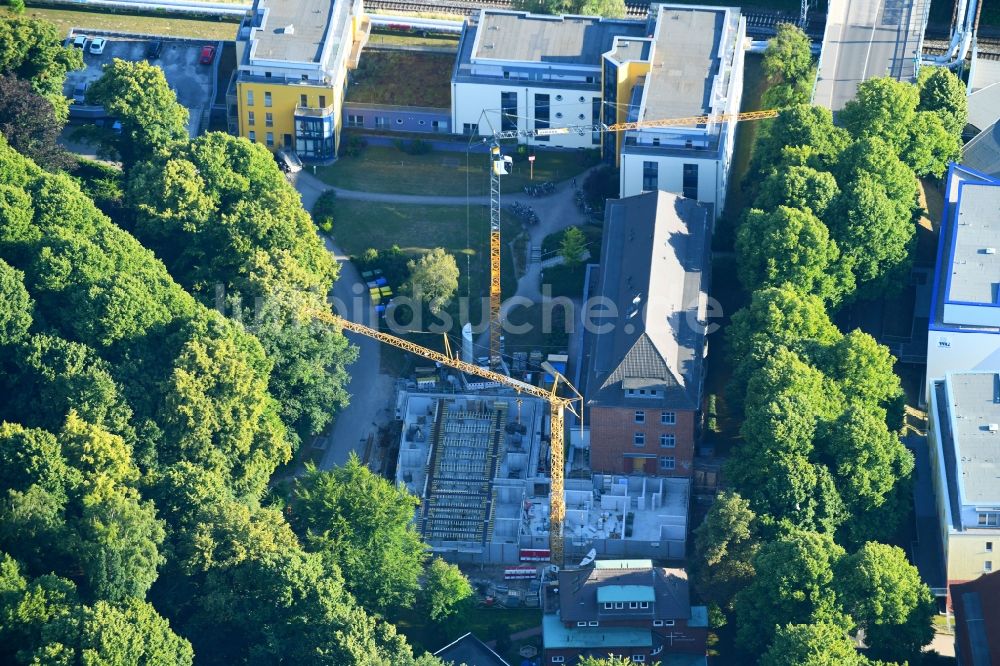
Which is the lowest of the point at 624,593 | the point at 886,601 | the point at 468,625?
the point at 468,625

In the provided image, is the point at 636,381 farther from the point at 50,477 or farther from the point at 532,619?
the point at 50,477

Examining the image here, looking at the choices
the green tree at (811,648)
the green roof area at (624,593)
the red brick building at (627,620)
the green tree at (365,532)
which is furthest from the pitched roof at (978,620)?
the green tree at (365,532)

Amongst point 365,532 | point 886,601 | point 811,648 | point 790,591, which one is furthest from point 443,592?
point 886,601

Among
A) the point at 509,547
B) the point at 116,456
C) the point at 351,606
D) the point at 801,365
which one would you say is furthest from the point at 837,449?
the point at 116,456

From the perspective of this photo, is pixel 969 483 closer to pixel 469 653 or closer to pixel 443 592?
pixel 469 653

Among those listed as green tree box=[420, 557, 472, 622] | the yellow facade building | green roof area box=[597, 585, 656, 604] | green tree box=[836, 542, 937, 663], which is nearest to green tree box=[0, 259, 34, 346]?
green tree box=[420, 557, 472, 622]
